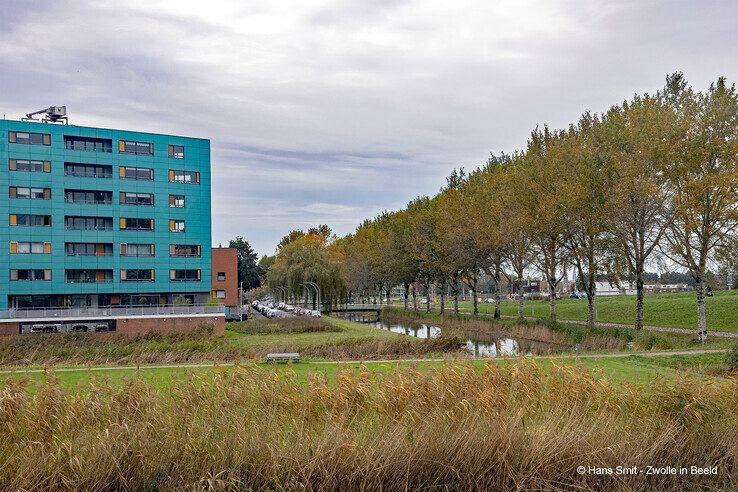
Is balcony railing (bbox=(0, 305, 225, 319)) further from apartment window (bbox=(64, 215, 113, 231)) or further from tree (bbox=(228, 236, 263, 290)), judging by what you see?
tree (bbox=(228, 236, 263, 290))

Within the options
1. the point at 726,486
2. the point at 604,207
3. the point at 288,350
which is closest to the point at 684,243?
the point at 604,207

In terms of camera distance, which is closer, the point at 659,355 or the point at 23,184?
the point at 659,355

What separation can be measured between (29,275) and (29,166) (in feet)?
31.6

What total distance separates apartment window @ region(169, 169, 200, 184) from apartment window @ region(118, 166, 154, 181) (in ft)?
6.12

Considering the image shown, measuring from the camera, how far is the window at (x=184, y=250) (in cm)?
6003

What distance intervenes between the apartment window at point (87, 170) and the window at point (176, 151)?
5.76 metres

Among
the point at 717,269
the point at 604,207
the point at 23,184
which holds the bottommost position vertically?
the point at 717,269

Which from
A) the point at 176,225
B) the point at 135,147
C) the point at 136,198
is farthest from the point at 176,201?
the point at 135,147

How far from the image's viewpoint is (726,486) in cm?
1051

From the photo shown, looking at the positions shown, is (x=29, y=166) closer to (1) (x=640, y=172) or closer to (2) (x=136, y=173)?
(2) (x=136, y=173)

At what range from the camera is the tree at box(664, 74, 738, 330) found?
35219 millimetres

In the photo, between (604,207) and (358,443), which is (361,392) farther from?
(604,207)

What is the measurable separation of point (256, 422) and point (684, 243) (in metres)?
33.9

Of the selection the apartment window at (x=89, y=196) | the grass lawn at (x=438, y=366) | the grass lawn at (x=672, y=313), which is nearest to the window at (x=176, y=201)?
the apartment window at (x=89, y=196)
